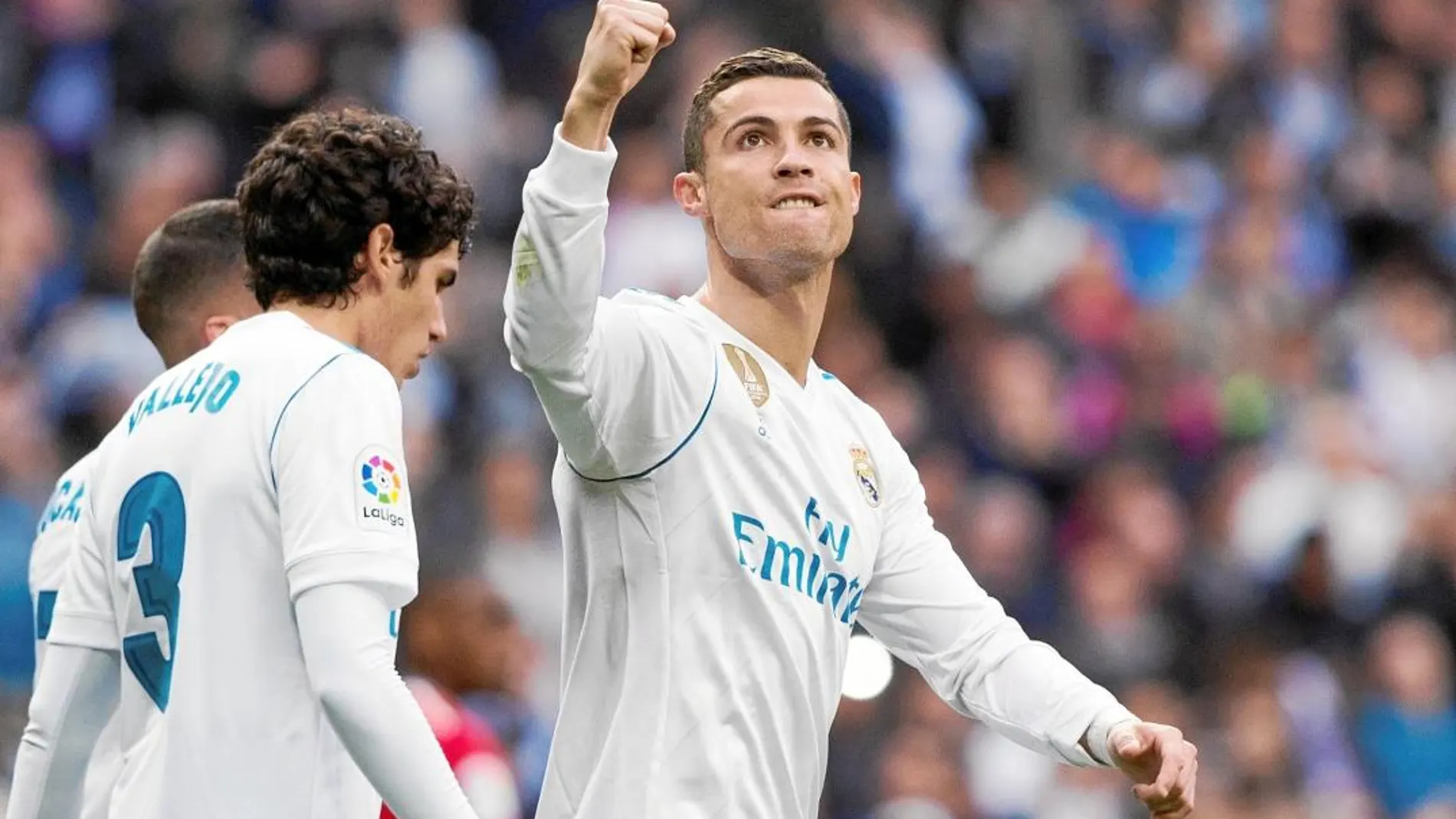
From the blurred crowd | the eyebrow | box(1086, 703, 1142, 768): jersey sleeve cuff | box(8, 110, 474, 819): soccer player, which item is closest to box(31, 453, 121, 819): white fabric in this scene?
box(8, 110, 474, 819): soccer player

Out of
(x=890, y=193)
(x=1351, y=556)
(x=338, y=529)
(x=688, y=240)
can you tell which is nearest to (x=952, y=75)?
(x=890, y=193)

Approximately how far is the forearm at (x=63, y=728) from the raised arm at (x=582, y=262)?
3.13ft

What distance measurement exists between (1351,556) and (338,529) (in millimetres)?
9312

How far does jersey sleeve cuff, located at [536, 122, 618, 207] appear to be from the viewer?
393 cm

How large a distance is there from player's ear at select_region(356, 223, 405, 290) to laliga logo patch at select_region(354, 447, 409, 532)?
0.39 m

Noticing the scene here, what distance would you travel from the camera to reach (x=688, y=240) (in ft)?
39.4

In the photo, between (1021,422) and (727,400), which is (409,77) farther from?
(727,400)

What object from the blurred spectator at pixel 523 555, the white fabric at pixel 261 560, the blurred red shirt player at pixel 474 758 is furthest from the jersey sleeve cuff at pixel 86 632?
the blurred spectator at pixel 523 555

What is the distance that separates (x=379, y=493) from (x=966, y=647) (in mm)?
1683

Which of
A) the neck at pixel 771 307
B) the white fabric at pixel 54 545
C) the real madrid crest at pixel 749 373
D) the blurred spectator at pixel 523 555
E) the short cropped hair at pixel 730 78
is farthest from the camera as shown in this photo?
the blurred spectator at pixel 523 555

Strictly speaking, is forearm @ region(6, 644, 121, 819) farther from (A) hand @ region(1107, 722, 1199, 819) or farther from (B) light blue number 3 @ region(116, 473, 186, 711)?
(A) hand @ region(1107, 722, 1199, 819)

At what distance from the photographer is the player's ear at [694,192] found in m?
4.83

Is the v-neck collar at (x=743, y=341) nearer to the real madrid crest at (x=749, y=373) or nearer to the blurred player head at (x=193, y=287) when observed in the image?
the real madrid crest at (x=749, y=373)

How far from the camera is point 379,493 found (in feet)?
12.6
